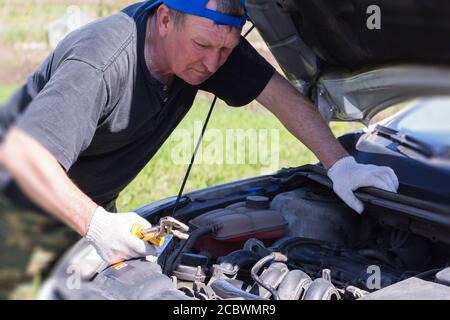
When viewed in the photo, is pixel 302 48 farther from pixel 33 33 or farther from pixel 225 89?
pixel 33 33

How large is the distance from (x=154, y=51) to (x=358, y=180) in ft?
2.97

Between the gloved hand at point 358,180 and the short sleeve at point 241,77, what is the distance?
0.55m

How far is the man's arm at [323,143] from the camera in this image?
252cm

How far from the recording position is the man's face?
239cm

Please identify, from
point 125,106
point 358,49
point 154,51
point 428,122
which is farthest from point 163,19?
point 428,122

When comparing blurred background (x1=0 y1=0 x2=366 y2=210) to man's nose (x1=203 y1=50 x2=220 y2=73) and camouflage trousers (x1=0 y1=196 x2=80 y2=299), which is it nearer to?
Answer: camouflage trousers (x1=0 y1=196 x2=80 y2=299)

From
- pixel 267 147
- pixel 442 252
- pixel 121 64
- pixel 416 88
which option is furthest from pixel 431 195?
pixel 267 147

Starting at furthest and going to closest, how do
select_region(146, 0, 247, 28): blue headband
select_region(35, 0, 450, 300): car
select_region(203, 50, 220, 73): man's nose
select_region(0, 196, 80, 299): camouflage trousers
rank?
select_region(203, 50, 220, 73): man's nose, select_region(146, 0, 247, 28): blue headband, select_region(35, 0, 450, 300): car, select_region(0, 196, 80, 299): camouflage trousers

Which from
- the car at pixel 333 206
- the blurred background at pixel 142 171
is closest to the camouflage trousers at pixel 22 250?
the blurred background at pixel 142 171

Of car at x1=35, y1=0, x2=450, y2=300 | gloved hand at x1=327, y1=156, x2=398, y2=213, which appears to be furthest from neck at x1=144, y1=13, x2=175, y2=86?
gloved hand at x1=327, y1=156, x2=398, y2=213

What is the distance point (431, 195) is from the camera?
237 centimetres

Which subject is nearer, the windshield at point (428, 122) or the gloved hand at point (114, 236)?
the gloved hand at point (114, 236)

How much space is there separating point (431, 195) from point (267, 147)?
339cm

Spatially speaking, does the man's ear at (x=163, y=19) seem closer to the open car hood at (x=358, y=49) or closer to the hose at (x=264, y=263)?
the open car hood at (x=358, y=49)
